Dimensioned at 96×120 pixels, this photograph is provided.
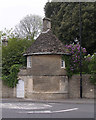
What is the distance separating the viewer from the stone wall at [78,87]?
25.5 m

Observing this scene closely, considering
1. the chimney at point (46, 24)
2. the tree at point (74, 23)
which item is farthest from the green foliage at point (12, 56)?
the tree at point (74, 23)

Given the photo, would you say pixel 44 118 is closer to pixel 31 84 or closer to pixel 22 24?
pixel 31 84

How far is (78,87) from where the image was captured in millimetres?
25875

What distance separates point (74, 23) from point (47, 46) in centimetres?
1103

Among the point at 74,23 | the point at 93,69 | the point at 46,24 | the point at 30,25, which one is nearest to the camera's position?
→ the point at 93,69

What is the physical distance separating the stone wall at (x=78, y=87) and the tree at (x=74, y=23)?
33.9ft

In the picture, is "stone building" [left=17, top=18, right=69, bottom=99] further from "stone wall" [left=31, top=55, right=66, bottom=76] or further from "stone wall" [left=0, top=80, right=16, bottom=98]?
"stone wall" [left=0, top=80, right=16, bottom=98]

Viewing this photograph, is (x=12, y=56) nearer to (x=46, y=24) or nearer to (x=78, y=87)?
(x=46, y=24)

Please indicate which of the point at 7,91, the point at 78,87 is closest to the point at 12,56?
the point at 7,91

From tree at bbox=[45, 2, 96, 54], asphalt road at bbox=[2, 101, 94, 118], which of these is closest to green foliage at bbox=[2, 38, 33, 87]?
tree at bbox=[45, 2, 96, 54]

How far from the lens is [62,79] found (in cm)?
2566

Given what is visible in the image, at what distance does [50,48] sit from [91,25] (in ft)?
37.9

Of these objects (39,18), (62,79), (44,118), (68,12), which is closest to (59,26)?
(68,12)

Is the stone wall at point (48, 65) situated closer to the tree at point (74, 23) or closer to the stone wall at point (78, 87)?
the stone wall at point (78, 87)
